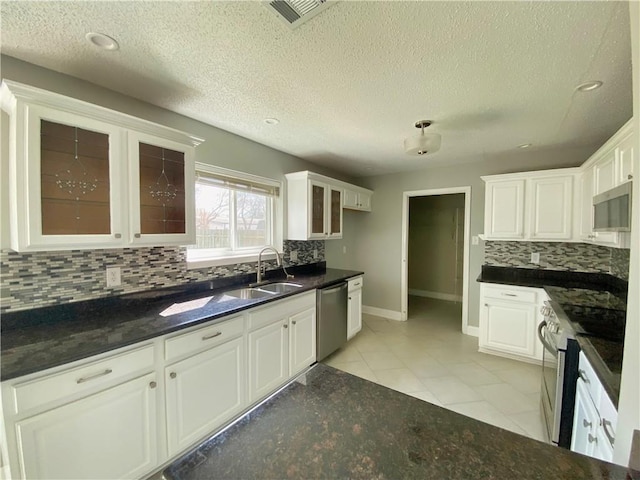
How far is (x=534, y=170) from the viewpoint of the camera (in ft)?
10.7

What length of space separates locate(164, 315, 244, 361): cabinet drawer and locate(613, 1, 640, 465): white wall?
187 cm

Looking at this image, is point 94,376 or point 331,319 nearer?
point 94,376

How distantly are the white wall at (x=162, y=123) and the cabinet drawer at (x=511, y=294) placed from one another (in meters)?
2.78

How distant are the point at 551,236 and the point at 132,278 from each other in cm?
406

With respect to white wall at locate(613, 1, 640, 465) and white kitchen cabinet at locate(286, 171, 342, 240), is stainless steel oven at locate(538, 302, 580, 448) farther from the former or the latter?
white kitchen cabinet at locate(286, 171, 342, 240)

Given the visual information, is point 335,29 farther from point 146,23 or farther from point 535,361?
point 535,361

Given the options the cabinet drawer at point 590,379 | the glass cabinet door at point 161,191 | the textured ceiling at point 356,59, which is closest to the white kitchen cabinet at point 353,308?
the textured ceiling at point 356,59

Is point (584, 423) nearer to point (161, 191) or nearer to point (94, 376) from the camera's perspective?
point (94, 376)

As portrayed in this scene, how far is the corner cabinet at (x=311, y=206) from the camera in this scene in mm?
3133

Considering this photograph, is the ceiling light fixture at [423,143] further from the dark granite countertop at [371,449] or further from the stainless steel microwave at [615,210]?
the dark granite countertop at [371,449]

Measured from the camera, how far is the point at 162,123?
2.09 m

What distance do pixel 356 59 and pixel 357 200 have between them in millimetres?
2720

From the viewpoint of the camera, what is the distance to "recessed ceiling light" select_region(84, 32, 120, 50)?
4.26ft

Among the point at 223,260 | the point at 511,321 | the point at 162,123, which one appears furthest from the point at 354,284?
the point at 162,123
